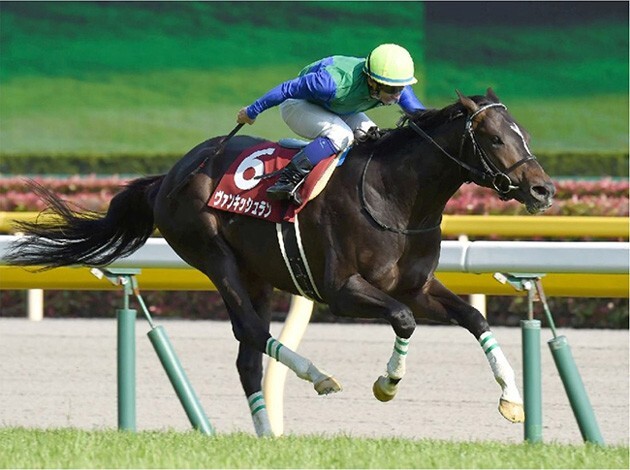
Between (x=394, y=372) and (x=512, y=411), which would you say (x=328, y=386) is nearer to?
(x=394, y=372)

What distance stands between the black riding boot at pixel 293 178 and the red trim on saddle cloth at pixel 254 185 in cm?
3

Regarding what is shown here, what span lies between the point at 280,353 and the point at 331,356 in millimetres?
3071

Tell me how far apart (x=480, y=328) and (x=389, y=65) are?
98 centimetres

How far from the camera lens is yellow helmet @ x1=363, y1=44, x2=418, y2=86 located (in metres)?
4.92

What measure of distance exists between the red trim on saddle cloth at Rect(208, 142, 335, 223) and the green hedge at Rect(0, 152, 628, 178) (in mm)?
11915

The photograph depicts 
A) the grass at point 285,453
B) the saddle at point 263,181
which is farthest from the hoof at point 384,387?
the saddle at point 263,181

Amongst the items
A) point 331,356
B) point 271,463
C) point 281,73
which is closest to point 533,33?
point 281,73

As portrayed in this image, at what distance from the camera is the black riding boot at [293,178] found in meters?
5.14

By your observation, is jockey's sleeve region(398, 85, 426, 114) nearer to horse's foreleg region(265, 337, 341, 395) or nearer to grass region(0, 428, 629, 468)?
horse's foreleg region(265, 337, 341, 395)

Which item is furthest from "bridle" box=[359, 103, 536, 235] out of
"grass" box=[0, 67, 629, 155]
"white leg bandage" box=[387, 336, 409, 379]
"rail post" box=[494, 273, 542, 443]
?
"grass" box=[0, 67, 629, 155]

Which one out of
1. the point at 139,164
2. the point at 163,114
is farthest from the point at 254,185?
the point at 163,114

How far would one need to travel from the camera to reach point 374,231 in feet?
16.4

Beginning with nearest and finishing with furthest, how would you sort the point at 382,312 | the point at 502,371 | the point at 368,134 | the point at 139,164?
the point at 502,371 → the point at 382,312 → the point at 368,134 → the point at 139,164

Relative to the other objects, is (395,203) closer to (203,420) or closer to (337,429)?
(203,420)
